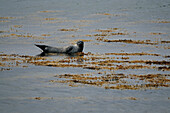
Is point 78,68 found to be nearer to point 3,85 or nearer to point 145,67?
point 145,67

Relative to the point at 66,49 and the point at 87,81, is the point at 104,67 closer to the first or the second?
the point at 87,81

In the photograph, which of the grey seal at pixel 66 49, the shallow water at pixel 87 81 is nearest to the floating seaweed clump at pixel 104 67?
the shallow water at pixel 87 81

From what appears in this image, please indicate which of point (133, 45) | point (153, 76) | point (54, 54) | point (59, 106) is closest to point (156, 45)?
point (133, 45)

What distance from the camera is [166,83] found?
2042cm

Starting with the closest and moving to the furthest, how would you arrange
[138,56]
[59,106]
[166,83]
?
[59,106] → [166,83] → [138,56]

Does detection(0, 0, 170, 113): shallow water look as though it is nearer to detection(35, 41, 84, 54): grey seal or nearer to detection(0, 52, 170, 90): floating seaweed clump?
detection(0, 52, 170, 90): floating seaweed clump

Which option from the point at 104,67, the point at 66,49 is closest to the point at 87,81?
the point at 104,67

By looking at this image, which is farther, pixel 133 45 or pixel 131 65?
pixel 133 45

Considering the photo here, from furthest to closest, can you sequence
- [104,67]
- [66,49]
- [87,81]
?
1. [66,49]
2. [104,67]
3. [87,81]

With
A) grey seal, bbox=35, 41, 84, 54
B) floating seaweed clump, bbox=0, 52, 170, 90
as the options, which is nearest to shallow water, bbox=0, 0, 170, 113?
floating seaweed clump, bbox=0, 52, 170, 90

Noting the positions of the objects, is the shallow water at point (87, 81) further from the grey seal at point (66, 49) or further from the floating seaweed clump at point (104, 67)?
the grey seal at point (66, 49)

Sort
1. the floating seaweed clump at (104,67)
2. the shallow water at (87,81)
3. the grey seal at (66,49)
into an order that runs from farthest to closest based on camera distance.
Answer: the grey seal at (66,49)
the floating seaweed clump at (104,67)
the shallow water at (87,81)

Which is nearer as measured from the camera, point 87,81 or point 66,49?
point 87,81

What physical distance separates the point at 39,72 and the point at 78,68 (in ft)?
8.19
